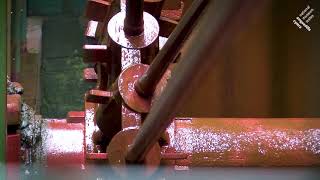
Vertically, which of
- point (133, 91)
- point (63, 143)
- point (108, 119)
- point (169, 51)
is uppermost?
point (169, 51)

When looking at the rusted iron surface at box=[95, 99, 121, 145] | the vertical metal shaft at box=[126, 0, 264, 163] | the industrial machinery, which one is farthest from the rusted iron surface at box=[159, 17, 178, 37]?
the vertical metal shaft at box=[126, 0, 264, 163]

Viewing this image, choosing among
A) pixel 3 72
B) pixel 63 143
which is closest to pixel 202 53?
pixel 3 72

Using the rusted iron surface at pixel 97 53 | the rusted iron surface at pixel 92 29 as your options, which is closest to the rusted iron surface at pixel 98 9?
the rusted iron surface at pixel 97 53

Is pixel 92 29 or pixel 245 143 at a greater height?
pixel 92 29

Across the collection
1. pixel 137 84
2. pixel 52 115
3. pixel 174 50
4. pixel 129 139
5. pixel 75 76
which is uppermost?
pixel 174 50

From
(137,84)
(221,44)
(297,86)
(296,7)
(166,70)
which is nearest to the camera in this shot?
(221,44)

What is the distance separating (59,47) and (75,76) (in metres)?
0.21

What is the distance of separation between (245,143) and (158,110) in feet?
2.86

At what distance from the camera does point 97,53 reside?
154cm

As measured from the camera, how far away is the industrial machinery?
789mm

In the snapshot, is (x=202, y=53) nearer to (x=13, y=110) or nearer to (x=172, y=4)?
(x=13, y=110)

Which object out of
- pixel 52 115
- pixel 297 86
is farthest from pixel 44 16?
pixel 297 86

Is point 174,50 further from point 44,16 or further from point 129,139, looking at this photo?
point 44,16

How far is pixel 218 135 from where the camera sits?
1.77 meters
